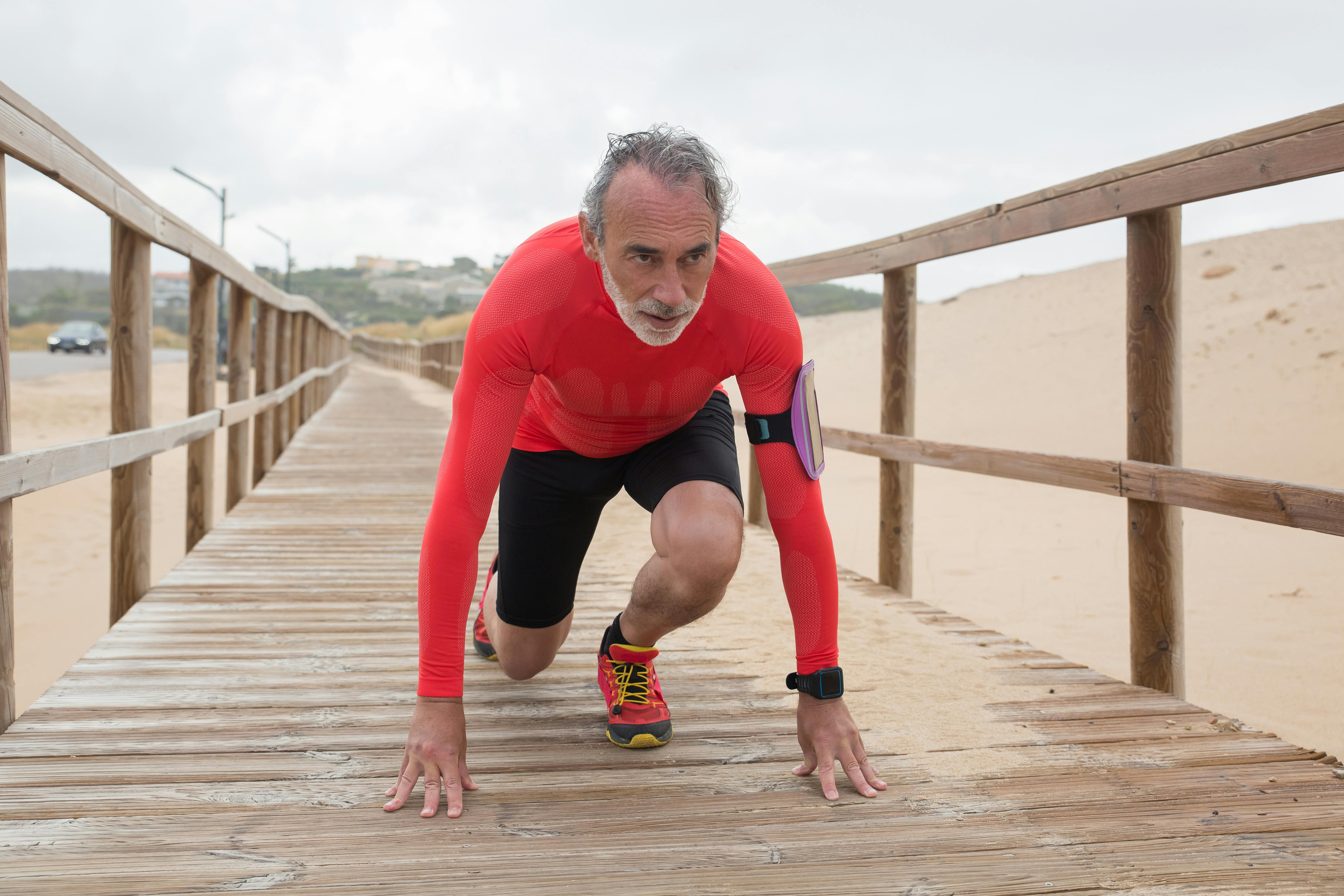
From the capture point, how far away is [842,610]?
366 cm

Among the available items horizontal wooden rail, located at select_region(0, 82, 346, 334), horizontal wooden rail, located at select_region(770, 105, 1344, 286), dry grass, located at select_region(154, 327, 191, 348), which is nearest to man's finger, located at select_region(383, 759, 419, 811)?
horizontal wooden rail, located at select_region(0, 82, 346, 334)

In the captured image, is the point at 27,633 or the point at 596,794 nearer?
the point at 596,794

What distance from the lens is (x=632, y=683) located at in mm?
2381

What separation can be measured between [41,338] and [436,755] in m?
61.5

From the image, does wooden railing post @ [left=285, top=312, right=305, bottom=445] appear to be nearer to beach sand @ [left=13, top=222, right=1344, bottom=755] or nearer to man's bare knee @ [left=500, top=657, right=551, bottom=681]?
beach sand @ [left=13, top=222, right=1344, bottom=755]

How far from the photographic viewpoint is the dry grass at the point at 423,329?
49156mm

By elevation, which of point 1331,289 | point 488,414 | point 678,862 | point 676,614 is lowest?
point 678,862

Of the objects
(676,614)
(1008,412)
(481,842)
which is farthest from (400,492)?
(1008,412)

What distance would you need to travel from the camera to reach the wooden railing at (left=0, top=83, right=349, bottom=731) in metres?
2.24

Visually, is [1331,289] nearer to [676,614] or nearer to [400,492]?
[400,492]

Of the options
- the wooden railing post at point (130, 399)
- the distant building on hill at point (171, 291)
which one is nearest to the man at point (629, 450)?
the wooden railing post at point (130, 399)

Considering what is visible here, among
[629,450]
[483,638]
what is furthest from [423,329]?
[629,450]

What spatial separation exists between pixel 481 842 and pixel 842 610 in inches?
82.6

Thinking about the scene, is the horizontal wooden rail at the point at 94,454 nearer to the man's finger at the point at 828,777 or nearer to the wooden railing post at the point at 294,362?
the man's finger at the point at 828,777
